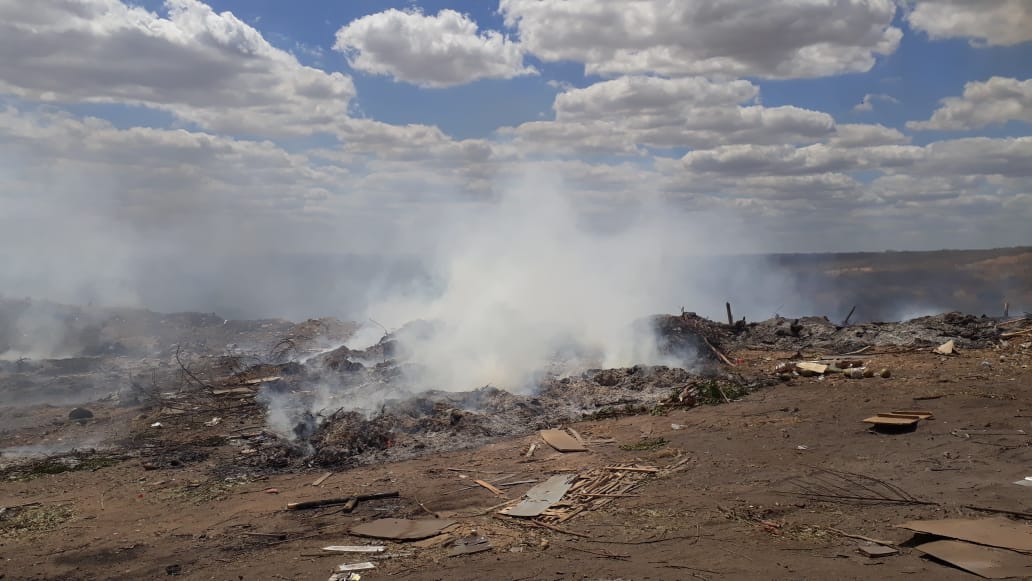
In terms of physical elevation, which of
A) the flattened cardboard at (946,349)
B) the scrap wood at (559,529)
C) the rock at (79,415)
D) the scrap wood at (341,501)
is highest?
the flattened cardboard at (946,349)

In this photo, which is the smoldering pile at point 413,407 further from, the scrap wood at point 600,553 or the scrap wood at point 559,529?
the scrap wood at point 600,553

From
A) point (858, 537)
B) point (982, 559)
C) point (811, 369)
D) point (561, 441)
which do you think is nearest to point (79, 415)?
point (561, 441)

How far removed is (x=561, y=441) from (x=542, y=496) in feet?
9.18

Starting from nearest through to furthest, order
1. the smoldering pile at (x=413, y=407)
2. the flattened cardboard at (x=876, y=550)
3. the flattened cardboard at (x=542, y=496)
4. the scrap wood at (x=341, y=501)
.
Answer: the flattened cardboard at (x=876, y=550) → the flattened cardboard at (x=542, y=496) → the scrap wood at (x=341, y=501) → the smoldering pile at (x=413, y=407)

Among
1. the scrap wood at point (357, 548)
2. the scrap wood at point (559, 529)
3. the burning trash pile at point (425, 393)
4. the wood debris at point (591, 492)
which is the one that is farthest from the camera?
the burning trash pile at point (425, 393)

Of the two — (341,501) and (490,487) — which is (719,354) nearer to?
(490,487)

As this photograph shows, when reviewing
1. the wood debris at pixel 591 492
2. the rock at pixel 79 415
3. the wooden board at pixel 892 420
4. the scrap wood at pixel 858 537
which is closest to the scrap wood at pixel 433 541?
the wood debris at pixel 591 492

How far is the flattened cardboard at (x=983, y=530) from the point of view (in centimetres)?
653

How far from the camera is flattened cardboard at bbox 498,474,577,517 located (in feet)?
28.7

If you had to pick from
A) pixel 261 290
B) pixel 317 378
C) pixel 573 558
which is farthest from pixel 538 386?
pixel 261 290

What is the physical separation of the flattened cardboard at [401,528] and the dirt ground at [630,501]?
0.21 m

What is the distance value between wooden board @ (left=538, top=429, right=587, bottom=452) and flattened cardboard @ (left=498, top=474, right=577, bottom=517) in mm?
1388

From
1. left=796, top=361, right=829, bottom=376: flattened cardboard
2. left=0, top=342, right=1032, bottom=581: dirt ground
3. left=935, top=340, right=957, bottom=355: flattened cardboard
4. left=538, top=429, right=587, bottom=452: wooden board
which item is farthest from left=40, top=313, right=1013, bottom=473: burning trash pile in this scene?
left=935, top=340, right=957, bottom=355: flattened cardboard

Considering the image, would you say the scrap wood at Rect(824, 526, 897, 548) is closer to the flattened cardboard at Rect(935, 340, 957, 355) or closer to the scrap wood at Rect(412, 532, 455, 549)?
the scrap wood at Rect(412, 532, 455, 549)
